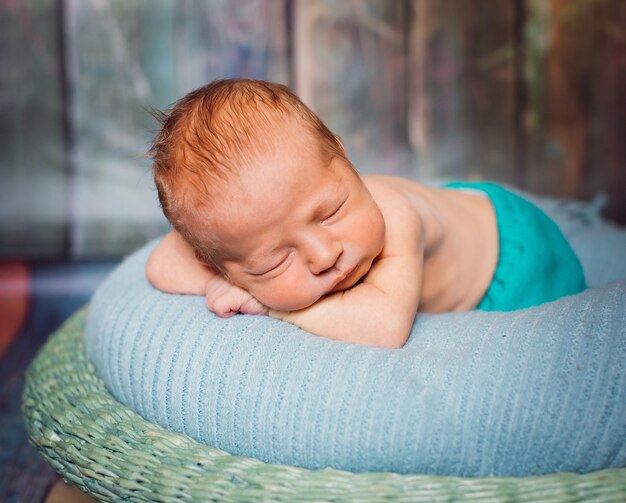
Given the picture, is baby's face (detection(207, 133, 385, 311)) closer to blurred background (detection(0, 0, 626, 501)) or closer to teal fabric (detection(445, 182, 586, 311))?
teal fabric (detection(445, 182, 586, 311))

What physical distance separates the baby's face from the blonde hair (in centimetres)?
3

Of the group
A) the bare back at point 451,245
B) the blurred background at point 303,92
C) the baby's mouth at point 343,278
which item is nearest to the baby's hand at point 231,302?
the baby's mouth at point 343,278

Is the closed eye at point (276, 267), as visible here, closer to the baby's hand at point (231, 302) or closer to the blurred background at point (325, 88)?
the baby's hand at point (231, 302)

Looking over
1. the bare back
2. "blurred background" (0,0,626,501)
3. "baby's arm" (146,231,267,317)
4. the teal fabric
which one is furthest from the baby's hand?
"blurred background" (0,0,626,501)

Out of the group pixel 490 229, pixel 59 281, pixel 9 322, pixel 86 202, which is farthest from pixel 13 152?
pixel 490 229

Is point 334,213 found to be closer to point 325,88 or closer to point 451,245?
point 451,245

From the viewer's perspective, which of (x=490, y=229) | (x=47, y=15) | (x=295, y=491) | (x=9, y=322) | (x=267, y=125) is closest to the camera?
(x=295, y=491)

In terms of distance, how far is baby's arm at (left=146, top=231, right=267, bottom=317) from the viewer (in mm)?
1196

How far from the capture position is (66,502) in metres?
1.56

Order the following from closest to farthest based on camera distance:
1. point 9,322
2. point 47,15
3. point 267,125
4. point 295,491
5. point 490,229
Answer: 1. point 295,491
2. point 267,125
3. point 490,229
4. point 9,322
5. point 47,15

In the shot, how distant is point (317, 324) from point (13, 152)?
242 cm

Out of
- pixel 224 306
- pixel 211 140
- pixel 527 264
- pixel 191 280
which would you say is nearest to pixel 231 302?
pixel 224 306

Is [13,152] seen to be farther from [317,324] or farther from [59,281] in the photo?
[317,324]

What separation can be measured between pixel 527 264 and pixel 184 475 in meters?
0.84
